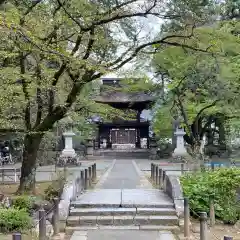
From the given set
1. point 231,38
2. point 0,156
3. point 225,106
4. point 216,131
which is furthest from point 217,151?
point 0,156

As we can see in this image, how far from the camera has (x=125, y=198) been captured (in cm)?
1341

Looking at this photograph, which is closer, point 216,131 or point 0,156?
point 0,156

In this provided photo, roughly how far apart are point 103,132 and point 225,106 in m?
22.9

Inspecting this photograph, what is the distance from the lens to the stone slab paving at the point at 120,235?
9.92m

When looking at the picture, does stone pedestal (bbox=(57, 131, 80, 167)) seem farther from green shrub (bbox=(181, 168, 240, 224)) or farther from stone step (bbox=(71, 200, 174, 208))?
green shrub (bbox=(181, 168, 240, 224))

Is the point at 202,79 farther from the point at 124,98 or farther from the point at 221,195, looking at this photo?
the point at 124,98

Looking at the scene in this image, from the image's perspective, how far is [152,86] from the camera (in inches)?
1406

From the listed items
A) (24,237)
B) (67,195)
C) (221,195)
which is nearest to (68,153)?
(67,195)

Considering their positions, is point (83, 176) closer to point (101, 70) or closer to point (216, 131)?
point (101, 70)

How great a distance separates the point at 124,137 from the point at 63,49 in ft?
145

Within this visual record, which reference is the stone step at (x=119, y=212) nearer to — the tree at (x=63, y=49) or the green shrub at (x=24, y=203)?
the green shrub at (x=24, y=203)

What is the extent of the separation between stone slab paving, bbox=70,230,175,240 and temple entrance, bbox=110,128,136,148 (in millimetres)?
45956

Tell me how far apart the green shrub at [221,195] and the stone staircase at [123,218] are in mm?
803

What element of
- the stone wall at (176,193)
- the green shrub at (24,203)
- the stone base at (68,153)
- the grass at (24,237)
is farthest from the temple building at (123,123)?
the grass at (24,237)
